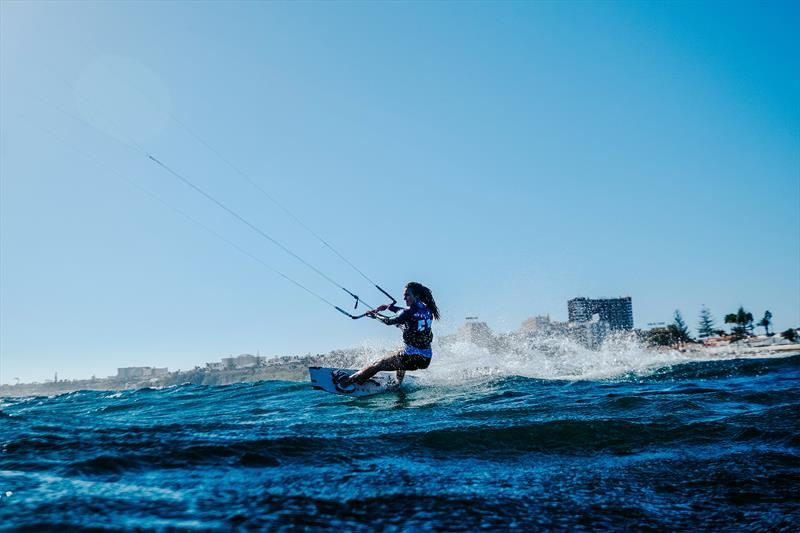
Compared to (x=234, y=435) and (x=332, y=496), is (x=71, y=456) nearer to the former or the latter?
(x=234, y=435)

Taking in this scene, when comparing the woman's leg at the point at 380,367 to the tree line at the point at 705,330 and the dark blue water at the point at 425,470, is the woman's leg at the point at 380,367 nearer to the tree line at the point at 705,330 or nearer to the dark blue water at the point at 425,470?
the dark blue water at the point at 425,470

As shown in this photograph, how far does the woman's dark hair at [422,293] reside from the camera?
12452 mm

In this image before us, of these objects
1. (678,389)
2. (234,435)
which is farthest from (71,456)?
(678,389)

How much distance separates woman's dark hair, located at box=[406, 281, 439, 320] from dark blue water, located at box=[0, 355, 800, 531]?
444cm

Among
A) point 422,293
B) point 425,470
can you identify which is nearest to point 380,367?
point 422,293

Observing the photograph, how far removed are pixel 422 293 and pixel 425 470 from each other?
807 cm

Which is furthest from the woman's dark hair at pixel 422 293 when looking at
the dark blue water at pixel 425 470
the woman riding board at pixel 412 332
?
the dark blue water at pixel 425 470

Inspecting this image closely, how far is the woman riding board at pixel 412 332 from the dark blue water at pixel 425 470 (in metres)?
3.91

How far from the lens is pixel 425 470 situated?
4.53 metres

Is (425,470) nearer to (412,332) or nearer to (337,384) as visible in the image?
(412,332)

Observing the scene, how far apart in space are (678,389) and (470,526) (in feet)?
33.4

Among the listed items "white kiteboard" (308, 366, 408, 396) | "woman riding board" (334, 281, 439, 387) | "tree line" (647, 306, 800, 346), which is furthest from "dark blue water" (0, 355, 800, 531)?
"tree line" (647, 306, 800, 346)

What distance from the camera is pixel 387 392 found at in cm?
1324

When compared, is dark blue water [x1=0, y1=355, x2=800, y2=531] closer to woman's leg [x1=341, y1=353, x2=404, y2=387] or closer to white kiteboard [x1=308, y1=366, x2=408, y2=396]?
woman's leg [x1=341, y1=353, x2=404, y2=387]
